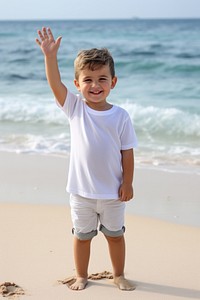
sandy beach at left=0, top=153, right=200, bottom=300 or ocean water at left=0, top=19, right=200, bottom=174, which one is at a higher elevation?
ocean water at left=0, top=19, right=200, bottom=174

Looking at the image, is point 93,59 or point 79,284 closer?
point 93,59

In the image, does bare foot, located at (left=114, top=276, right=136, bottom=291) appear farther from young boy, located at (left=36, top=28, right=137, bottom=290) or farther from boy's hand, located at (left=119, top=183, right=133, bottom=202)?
boy's hand, located at (left=119, top=183, right=133, bottom=202)

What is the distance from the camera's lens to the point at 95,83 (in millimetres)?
2924

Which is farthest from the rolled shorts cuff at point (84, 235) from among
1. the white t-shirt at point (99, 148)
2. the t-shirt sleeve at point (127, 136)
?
the t-shirt sleeve at point (127, 136)

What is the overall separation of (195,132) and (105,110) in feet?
17.5

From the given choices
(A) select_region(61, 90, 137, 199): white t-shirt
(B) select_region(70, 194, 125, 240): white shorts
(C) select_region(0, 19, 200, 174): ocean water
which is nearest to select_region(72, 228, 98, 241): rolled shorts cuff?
(B) select_region(70, 194, 125, 240): white shorts

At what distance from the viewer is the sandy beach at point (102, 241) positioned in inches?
121

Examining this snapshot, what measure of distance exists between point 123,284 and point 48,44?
130 cm

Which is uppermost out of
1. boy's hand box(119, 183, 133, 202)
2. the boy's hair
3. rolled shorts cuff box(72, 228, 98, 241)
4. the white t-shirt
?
the boy's hair

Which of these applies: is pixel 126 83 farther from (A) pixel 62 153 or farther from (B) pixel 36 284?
(B) pixel 36 284

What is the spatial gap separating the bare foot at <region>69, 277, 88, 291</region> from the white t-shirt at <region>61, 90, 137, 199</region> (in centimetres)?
49

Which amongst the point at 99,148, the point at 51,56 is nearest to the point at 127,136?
the point at 99,148

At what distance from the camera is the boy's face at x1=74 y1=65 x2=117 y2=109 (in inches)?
115

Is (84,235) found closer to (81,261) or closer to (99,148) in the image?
(81,261)
